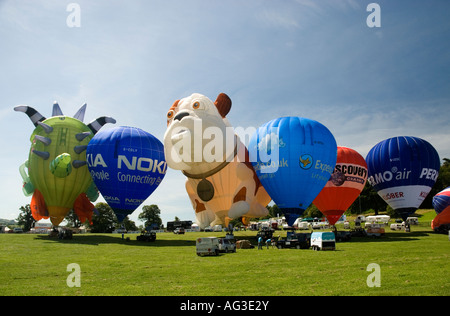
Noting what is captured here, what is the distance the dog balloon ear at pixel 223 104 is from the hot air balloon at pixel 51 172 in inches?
593

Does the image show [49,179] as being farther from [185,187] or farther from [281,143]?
[281,143]

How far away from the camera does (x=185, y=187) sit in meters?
31.5

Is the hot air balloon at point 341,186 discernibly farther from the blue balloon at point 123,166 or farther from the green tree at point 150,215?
the green tree at point 150,215

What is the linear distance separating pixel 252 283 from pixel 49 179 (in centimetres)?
2879

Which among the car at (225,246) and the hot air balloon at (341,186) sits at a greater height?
the hot air balloon at (341,186)

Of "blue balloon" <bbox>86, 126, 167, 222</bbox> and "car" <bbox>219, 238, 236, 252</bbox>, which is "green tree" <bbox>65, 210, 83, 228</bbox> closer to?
"blue balloon" <bbox>86, 126, 167, 222</bbox>

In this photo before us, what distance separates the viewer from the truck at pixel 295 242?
83.1ft

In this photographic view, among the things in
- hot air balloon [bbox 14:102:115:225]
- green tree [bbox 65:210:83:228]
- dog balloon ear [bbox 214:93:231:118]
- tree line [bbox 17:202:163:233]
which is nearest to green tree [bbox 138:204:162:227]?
tree line [bbox 17:202:163:233]

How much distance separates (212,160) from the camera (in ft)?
89.8

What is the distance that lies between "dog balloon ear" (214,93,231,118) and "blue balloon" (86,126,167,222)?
7.42 m

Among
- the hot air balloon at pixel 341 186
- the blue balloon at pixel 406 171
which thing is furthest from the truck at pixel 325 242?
the blue balloon at pixel 406 171

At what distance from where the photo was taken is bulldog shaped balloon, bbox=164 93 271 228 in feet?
88.5

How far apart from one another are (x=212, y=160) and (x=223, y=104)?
4.94m

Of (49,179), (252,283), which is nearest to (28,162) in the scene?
(49,179)
